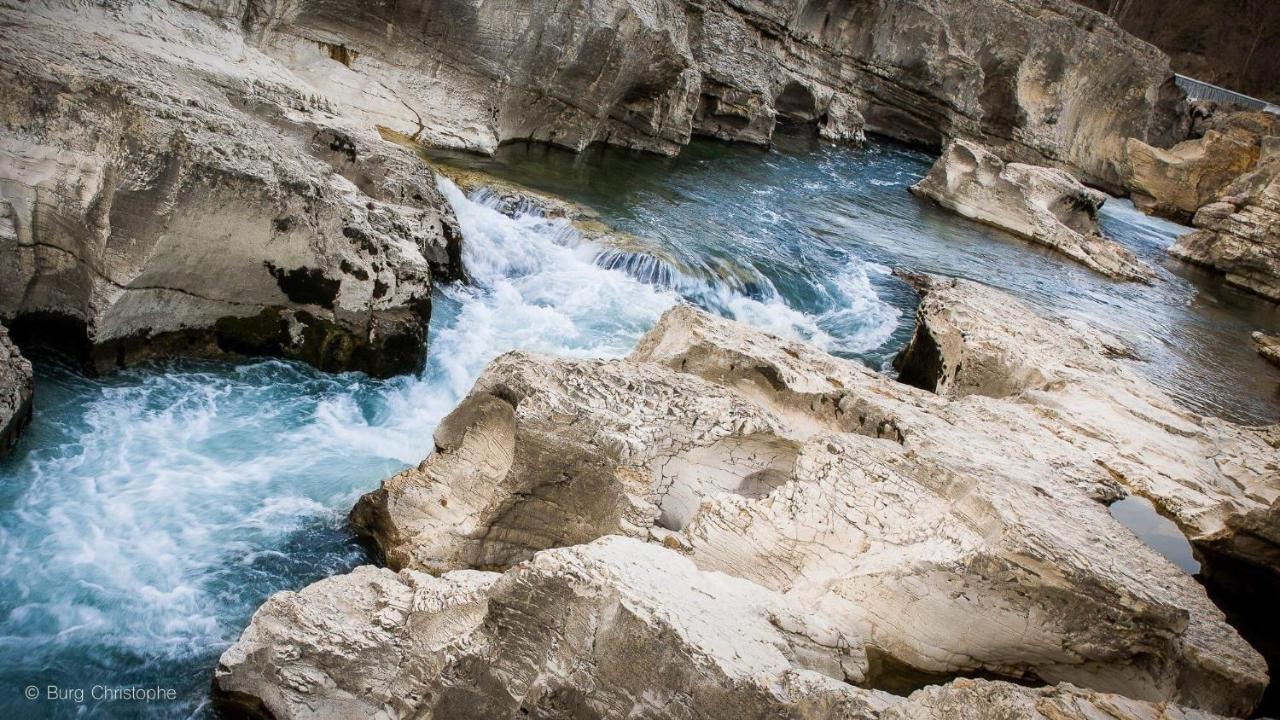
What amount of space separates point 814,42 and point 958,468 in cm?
1825

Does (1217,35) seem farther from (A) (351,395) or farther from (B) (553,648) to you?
(B) (553,648)

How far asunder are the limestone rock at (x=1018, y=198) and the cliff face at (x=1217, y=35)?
73.9 feet

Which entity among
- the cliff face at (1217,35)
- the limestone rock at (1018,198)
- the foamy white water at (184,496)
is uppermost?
the cliff face at (1217,35)

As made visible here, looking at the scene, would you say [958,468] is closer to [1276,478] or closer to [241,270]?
[1276,478]

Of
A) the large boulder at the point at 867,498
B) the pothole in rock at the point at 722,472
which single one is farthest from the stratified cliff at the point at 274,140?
the pothole in rock at the point at 722,472

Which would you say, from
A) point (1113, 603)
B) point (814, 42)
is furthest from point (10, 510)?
point (814, 42)

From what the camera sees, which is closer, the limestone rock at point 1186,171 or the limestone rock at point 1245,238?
the limestone rock at point 1245,238

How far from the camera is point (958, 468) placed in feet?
13.2

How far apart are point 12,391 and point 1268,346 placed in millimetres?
13581

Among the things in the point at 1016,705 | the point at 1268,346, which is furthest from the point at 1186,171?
the point at 1016,705

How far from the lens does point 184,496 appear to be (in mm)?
4535

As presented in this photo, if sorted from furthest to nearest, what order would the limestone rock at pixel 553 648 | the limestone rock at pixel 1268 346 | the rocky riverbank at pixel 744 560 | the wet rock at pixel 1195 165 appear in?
1. the wet rock at pixel 1195 165
2. the limestone rock at pixel 1268 346
3. the rocky riverbank at pixel 744 560
4. the limestone rock at pixel 553 648

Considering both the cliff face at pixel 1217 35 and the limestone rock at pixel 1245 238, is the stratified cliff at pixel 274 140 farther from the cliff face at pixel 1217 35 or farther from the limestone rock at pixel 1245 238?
the cliff face at pixel 1217 35

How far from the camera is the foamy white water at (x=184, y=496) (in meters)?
3.65
